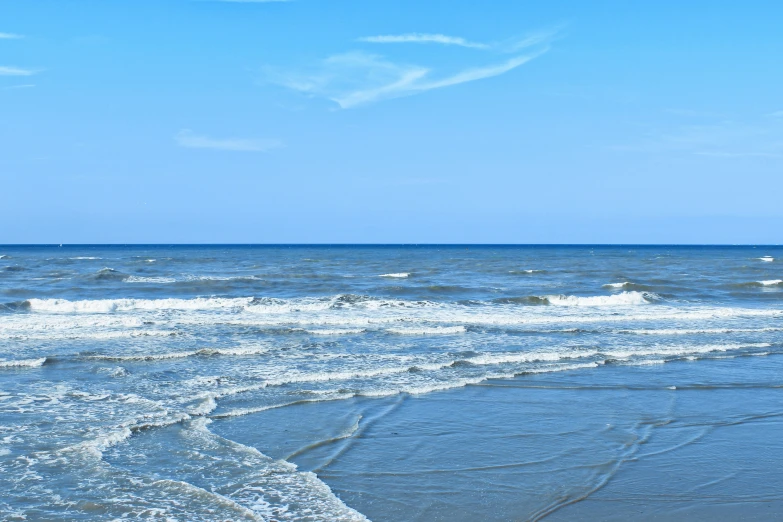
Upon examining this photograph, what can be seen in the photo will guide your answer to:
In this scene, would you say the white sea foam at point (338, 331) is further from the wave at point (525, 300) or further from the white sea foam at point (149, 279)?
the white sea foam at point (149, 279)

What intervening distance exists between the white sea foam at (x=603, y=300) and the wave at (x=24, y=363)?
20022 millimetres

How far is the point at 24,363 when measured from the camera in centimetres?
1298

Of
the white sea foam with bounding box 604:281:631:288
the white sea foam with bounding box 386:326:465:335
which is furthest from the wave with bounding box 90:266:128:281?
the white sea foam with bounding box 604:281:631:288

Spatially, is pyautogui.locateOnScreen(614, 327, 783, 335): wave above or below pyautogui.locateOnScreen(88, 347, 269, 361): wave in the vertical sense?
above

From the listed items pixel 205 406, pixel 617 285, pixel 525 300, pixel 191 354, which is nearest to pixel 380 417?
pixel 205 406

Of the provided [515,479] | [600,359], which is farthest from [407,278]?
[515,479]

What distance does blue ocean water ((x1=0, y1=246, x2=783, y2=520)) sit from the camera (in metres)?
6.40

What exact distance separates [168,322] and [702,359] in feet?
45.3

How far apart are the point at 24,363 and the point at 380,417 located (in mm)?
7469

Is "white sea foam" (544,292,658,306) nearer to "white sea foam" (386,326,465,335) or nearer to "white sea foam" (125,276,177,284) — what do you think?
"white sea foam" (386,326,465,335)

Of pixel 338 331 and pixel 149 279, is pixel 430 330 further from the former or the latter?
pixel 149 279

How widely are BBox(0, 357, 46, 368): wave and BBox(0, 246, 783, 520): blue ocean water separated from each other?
0.21ft

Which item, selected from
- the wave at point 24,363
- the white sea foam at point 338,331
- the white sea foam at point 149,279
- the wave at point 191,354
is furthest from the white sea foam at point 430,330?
the white sea foam at point 149,279

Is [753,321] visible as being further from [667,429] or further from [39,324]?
[39,324]
